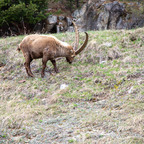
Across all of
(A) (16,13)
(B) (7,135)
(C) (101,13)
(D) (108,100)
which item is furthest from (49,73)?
(C) (101,13)

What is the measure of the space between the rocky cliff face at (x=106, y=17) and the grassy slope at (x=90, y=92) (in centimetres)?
535

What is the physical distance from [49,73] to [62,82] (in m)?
1.17

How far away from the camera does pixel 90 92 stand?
276 inches

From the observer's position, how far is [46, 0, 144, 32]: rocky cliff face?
15906mm

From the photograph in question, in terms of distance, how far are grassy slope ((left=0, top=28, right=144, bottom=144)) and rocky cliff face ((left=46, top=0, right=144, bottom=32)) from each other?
5.35 metres

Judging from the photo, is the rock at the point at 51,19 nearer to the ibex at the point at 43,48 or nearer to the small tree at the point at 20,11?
the small tree at the point at 20,11

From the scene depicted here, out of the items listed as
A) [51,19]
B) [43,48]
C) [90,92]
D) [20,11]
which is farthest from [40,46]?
[51,19]

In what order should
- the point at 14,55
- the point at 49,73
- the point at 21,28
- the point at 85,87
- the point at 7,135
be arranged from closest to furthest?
the point at 7,135 < the point at 85,87 < the point at 49,73 < the point at 14,55 < the point at 21,28

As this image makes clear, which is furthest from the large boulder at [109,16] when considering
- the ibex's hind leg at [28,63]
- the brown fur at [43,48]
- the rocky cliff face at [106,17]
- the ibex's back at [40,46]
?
the ibex's hind leg at [28,63]

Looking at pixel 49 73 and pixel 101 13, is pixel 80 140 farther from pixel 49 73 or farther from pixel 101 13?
pixel 101 13

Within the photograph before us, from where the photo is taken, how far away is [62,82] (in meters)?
8.19

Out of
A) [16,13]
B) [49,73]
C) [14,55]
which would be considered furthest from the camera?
[16,13]

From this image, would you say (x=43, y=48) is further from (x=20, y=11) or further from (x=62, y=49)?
(x=20, y=11)

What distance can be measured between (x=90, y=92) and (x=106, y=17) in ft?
36.8
